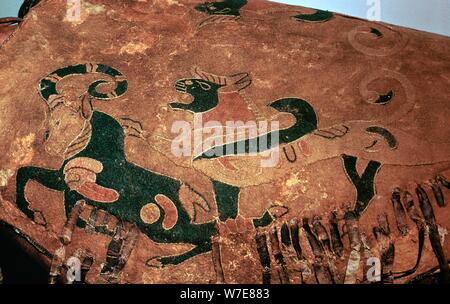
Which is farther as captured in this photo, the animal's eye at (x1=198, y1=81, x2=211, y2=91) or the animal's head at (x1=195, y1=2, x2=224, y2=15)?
the animal's head at (x1=195, y1=2, x2=224, y2=15)

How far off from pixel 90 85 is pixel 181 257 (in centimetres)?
58

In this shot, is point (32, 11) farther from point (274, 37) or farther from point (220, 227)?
point (220, 227)

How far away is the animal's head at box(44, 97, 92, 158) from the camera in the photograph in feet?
4.96

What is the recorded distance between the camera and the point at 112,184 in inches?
57.6

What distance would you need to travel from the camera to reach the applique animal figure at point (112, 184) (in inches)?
56.4

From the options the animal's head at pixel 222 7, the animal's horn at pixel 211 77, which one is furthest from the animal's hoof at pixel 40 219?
the animal's head at pixel 222 7

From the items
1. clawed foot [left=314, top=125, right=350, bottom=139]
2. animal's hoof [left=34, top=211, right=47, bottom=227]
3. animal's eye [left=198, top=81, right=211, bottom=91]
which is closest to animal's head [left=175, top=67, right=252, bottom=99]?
Answer: animal's eye [left=198, top=81, right=211, bottom=91]

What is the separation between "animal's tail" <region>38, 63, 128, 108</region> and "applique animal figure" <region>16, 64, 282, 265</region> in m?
0.04

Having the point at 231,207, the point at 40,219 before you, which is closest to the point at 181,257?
the point at 231,207

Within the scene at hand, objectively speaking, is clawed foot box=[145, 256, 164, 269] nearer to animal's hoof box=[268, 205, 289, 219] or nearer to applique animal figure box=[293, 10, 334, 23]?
animal's hoof box=[268, 205, 289, 219]

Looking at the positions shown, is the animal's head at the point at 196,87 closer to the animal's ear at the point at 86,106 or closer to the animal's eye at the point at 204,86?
the animal's eye at the point at 204,86

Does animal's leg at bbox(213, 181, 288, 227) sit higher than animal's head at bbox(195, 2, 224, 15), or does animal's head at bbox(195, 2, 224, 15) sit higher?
animal's head at bbox(195, 2, 224, 15)

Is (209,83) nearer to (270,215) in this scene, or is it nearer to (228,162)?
(228,162)

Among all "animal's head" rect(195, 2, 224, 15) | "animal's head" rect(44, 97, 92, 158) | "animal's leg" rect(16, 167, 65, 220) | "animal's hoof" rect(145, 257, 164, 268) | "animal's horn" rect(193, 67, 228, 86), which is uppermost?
"animal's head" rect(195, 2, 224, 15)
